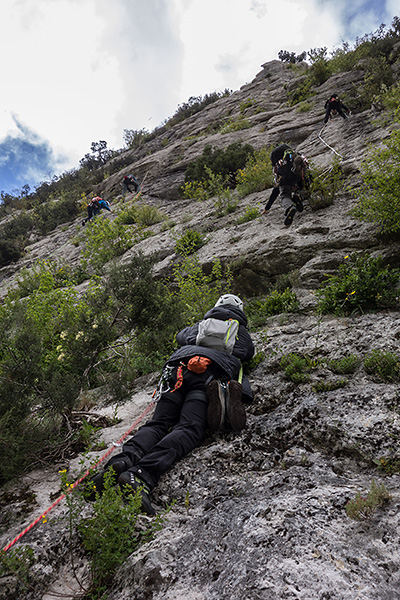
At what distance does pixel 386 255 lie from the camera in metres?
5.07

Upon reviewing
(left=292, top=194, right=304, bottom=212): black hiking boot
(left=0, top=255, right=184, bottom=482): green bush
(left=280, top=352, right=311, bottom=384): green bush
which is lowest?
(left=280, top=352, right=311, bottom=384): green bush

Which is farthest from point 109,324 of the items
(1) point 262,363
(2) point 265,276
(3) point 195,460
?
(2) point 265,276

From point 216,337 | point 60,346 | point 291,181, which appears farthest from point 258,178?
point 60,346

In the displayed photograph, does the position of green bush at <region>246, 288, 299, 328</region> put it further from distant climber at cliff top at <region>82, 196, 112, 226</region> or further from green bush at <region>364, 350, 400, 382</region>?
distant climber at cliff top at <region>82, 196, 112, 226</region>

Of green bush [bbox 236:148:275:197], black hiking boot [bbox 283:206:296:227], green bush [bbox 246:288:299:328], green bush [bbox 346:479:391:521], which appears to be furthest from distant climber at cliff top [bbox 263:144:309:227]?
green bush [bbox 346:479:391:521]

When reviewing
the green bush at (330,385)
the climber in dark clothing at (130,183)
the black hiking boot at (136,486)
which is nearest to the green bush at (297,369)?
the green bush at (330,385)

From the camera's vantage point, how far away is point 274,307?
584 cm

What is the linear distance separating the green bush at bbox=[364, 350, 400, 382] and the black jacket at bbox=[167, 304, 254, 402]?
50.6 inches

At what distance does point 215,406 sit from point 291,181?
21.4ft

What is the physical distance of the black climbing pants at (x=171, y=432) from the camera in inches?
108

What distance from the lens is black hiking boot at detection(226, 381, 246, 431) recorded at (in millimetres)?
3107

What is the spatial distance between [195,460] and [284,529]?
125cm

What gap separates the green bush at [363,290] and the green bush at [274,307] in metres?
0.64

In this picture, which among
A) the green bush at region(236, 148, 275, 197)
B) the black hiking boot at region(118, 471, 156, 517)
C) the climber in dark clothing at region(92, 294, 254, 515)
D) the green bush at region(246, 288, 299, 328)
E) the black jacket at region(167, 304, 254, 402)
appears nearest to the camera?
the black hiking boot at region(118, 471, 156, 517)
